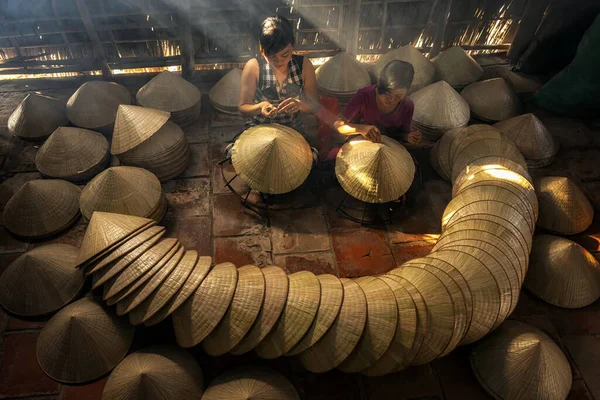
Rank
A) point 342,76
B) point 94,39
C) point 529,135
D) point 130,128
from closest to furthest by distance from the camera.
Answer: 1. point 130,128
2. point 529,135
3. point 342,76
4. point 94,39

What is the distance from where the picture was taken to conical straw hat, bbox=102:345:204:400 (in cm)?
291

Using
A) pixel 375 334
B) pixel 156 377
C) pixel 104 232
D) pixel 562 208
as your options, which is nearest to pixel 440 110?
pixel 562 208

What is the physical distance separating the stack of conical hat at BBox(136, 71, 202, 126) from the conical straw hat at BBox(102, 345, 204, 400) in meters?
3.28

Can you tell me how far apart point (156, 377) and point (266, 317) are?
0.93m

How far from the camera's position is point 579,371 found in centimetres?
362

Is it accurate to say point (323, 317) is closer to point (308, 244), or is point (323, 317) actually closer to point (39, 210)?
point (308, 244)

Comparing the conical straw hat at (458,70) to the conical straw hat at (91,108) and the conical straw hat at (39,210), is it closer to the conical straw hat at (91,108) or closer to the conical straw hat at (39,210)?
the conical straw hat at (91,108)

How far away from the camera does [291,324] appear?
10.4ft

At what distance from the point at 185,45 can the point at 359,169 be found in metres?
3.77

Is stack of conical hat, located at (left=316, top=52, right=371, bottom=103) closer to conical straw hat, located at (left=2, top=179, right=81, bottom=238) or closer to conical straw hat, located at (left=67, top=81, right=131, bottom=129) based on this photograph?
conical straw hat, located at (left=67, top=81, right=131, bottom=129)

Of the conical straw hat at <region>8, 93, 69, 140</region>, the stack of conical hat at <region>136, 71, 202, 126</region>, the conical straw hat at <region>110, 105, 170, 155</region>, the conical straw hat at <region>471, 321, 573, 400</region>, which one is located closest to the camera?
the conical straw hat at <region>471, 321, 573, 400</region>

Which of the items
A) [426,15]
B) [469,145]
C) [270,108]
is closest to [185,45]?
[270,108]

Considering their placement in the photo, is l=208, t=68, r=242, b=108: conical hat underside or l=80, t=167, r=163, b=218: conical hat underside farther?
l=208, t=68, r=242, b=108: conical hat underside

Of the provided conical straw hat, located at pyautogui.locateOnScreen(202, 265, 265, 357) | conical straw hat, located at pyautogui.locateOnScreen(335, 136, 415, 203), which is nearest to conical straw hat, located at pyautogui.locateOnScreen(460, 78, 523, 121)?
conical straw hat, located at pyautogui.locateOnScreen(335, 136, 415, 203)
